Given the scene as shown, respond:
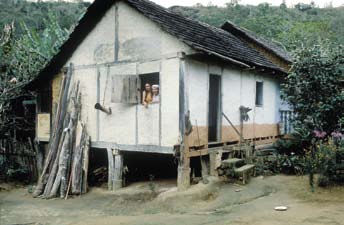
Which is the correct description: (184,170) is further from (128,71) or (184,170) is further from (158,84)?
(128,71)

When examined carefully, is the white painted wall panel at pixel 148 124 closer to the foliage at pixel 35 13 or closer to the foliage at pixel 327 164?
the foliage at pixel 327 164

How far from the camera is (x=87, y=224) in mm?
9336

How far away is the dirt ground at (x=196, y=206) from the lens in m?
8.80

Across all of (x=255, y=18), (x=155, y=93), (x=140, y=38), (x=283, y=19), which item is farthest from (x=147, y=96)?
(x=283, y=19)

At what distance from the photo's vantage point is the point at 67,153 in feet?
45.9

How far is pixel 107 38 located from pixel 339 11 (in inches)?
2296

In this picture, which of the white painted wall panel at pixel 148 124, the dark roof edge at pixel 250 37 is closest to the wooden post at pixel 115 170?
the white painted wall panel at pixel 148 124

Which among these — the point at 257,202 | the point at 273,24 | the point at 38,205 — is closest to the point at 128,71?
the point at 38,205

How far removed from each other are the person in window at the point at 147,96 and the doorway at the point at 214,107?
2.13 meters

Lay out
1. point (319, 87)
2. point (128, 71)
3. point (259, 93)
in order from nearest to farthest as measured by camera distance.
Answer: point (128, 71), point (319, 87), point (259, 93)

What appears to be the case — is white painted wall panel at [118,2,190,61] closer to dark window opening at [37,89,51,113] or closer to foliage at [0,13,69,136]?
dark window opening at [37,89,51,113]

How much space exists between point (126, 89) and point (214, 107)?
3185mm

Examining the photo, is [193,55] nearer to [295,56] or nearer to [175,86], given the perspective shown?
[175,86]

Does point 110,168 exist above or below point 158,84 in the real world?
below
